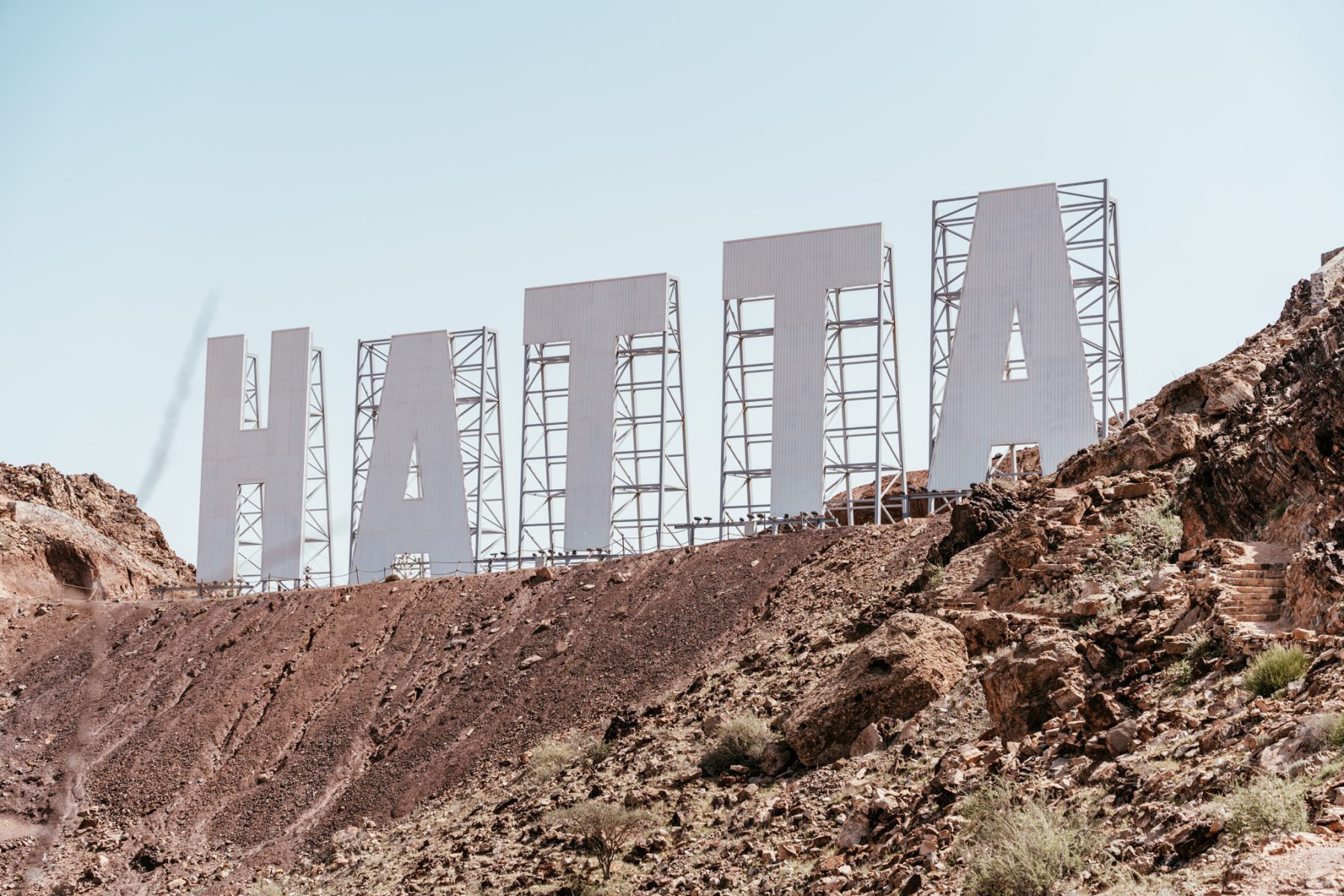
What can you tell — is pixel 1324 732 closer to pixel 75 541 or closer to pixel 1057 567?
pixel 1057 567

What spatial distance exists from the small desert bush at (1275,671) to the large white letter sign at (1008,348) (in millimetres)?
18609

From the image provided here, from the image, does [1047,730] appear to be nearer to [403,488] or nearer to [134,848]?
[134,848]

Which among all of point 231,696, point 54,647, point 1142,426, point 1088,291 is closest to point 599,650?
point 231,696

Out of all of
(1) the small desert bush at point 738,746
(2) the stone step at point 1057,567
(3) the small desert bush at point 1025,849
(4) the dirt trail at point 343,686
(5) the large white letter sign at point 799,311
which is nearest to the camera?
(3) the small desert bush at point 1025,849

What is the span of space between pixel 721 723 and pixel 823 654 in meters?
2.67

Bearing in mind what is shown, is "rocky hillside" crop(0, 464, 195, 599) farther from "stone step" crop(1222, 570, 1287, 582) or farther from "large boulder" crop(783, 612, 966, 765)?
"stone step" crop(1222, 570, 1287, 582)

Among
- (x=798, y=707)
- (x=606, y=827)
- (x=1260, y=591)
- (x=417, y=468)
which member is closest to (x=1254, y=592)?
(x=1260, y=591)

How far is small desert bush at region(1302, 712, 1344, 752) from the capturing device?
1166 centimetres

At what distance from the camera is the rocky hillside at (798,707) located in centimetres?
1347

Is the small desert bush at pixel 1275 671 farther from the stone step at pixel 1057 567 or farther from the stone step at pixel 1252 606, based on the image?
the stone step at pixel 1057 567

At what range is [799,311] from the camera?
35.8 m

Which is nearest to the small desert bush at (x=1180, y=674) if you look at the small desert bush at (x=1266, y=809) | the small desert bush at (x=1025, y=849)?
the small desert bush at (x=1025, y=849)

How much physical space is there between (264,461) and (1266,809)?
35.4 metres

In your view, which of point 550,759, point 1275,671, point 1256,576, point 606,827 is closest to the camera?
point 1275,671
